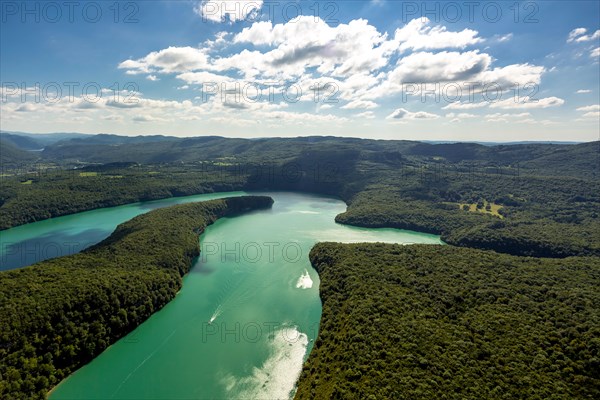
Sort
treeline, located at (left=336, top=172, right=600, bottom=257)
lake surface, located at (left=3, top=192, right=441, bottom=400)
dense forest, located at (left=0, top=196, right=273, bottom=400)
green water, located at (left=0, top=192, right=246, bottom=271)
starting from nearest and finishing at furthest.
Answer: dense forest, located at (left=0, top=196, right=273, bottom=400)
lake surface, located at (left=3, top=192, right=441, bottom=400)
green water, located at (left=0, top=192, right=246, bottom=271)
treeline, located at (left=336, top=172, right=600, bottom=257)

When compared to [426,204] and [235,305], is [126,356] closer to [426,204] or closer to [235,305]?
[235,305]

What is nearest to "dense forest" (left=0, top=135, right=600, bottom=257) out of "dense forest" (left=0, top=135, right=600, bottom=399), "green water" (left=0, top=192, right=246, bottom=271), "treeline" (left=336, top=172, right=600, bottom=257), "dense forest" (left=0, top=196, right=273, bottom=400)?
"treeline" (left=336, top=172, right=600, bottom=257)

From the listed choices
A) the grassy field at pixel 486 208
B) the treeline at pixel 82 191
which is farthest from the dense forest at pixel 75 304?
the grassy field at pixel 486 208

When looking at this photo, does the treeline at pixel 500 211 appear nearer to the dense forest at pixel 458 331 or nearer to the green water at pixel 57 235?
the dense forest at pixel 458 331

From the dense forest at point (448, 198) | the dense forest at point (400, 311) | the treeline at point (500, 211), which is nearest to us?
the dense forest at point (400, 311)

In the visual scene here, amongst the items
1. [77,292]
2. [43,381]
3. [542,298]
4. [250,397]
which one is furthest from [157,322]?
[542,298]

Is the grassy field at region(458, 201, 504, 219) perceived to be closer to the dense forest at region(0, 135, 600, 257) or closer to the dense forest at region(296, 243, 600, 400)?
the dense forest at region(0, 135, 600, 257)
